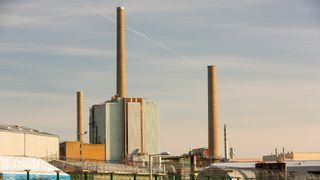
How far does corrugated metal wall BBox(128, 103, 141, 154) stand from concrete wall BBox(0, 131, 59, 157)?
20265 millimetres

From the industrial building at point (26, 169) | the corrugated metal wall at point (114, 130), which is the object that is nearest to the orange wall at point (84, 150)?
the corrugated metal wall at point (114, 130)

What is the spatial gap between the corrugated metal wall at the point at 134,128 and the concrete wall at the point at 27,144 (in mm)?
20265

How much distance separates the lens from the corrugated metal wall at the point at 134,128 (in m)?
92.0

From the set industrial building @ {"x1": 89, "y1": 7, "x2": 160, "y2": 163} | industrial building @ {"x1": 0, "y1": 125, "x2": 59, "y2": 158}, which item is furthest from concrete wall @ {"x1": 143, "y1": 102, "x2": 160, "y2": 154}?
industrial building @ {"x1": 0, "y1": 125, "x2": 59, "y2": 158}

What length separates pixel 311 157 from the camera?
128m

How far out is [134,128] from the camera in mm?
92500

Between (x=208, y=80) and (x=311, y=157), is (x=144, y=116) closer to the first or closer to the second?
(x=208, y=80)

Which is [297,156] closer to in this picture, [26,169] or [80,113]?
[80,113]

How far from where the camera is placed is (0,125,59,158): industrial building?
60688 millimetres

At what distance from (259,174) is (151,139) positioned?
45924mm

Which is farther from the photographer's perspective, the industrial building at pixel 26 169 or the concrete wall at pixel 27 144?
the concrete wall at pixel 27 144

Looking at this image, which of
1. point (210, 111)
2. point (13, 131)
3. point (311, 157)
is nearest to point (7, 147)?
point (13, 131)

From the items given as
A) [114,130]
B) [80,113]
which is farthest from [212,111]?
[80,113]

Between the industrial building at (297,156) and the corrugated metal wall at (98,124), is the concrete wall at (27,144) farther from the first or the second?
the industrial building at (297,156)
